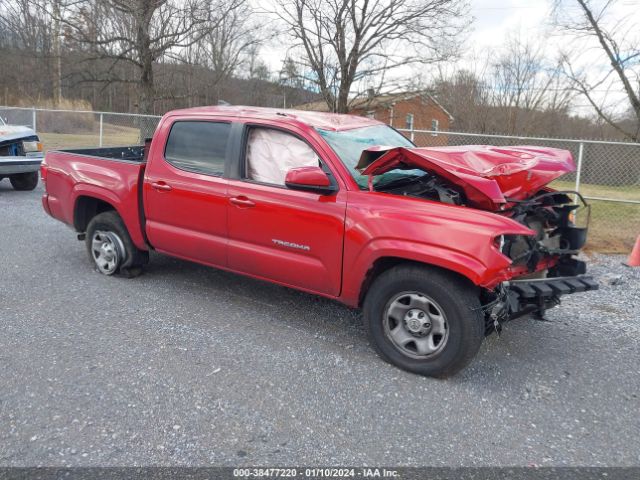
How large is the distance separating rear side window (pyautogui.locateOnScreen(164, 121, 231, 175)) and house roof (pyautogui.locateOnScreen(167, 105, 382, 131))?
0.43 feet

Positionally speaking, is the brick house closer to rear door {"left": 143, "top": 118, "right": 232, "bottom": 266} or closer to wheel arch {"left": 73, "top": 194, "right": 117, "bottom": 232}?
wheel arch {"left": 73, "top": 194, "right": 117, "bottom": 232}

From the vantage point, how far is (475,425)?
9.87 feet

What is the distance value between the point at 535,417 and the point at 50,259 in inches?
215

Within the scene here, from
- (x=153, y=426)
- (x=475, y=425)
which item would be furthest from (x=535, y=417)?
(x=153, y=426)

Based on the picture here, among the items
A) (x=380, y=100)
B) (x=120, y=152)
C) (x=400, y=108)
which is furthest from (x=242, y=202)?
(x=400, y=108)

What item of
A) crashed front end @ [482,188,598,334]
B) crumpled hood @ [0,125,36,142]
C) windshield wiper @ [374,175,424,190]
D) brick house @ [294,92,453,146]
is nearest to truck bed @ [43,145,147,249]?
windshield wiper @ [374,175,424,190]

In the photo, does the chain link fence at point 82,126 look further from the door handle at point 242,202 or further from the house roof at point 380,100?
the door handle at point 242,202

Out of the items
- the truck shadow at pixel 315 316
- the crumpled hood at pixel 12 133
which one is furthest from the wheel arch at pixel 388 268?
the crumpled hood at pixel 12 133

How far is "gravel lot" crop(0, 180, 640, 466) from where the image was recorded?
2738mm

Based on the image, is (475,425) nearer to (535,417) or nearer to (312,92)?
(535,417)

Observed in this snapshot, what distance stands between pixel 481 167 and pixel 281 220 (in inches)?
61.3

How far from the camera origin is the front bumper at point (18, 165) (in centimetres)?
979

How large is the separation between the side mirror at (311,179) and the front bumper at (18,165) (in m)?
8.35

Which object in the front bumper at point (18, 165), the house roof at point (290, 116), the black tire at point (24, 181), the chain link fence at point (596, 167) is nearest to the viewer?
the house roof at point (290, 116)
